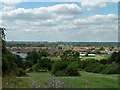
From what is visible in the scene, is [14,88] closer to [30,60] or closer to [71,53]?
[71,53]

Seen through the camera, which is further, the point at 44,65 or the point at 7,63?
the point at 44,65

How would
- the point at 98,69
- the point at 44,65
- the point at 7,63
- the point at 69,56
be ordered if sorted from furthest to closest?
the point at 44,65
the point at 69,56
the point at 98,69
the point at 7,63

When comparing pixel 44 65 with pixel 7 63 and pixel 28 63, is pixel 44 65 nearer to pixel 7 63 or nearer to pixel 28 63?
pixel 28 63

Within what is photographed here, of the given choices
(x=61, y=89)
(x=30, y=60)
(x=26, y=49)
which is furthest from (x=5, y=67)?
(x=26, y=49)

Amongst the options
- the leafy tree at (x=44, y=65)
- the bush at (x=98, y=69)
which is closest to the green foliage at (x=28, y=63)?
the leafy tree at (x=44, y=65)

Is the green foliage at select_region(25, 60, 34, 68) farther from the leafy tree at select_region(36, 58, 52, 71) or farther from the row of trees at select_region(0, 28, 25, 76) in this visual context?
the row of trees at select_region(0, 28, 25, 76)

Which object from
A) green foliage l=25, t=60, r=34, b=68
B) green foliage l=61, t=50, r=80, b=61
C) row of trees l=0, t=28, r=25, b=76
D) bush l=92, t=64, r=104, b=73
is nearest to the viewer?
row of trees l=0, t=28, r=25, b=76

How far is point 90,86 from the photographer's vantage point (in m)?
4.63

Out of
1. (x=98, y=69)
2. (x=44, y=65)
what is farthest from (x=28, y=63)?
(x=98, y=69)

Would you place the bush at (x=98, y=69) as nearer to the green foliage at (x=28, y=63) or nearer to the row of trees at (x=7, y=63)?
the row of trees at (x=7, y=63)

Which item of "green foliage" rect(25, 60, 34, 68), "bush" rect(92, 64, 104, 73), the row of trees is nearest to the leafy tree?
"green foliage" rect(25, 60, 34, 68)

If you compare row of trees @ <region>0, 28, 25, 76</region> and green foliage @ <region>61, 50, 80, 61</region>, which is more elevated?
row of trees @ <region>0, 28, 25, 76</region>

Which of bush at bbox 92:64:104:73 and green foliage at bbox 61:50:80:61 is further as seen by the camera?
green foliage at bbox 61:50:80:61

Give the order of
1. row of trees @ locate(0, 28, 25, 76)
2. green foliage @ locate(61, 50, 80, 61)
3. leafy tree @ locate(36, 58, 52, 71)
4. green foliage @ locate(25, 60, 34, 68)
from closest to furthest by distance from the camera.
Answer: row of trees @ locate(0, 28, 25, 76)
green foliage @ locate(61, 50, 80, 61)
leafy tree @ locate(36, 58, 52, 71)
green foliage @ locate(25, 60, 34, 68)
